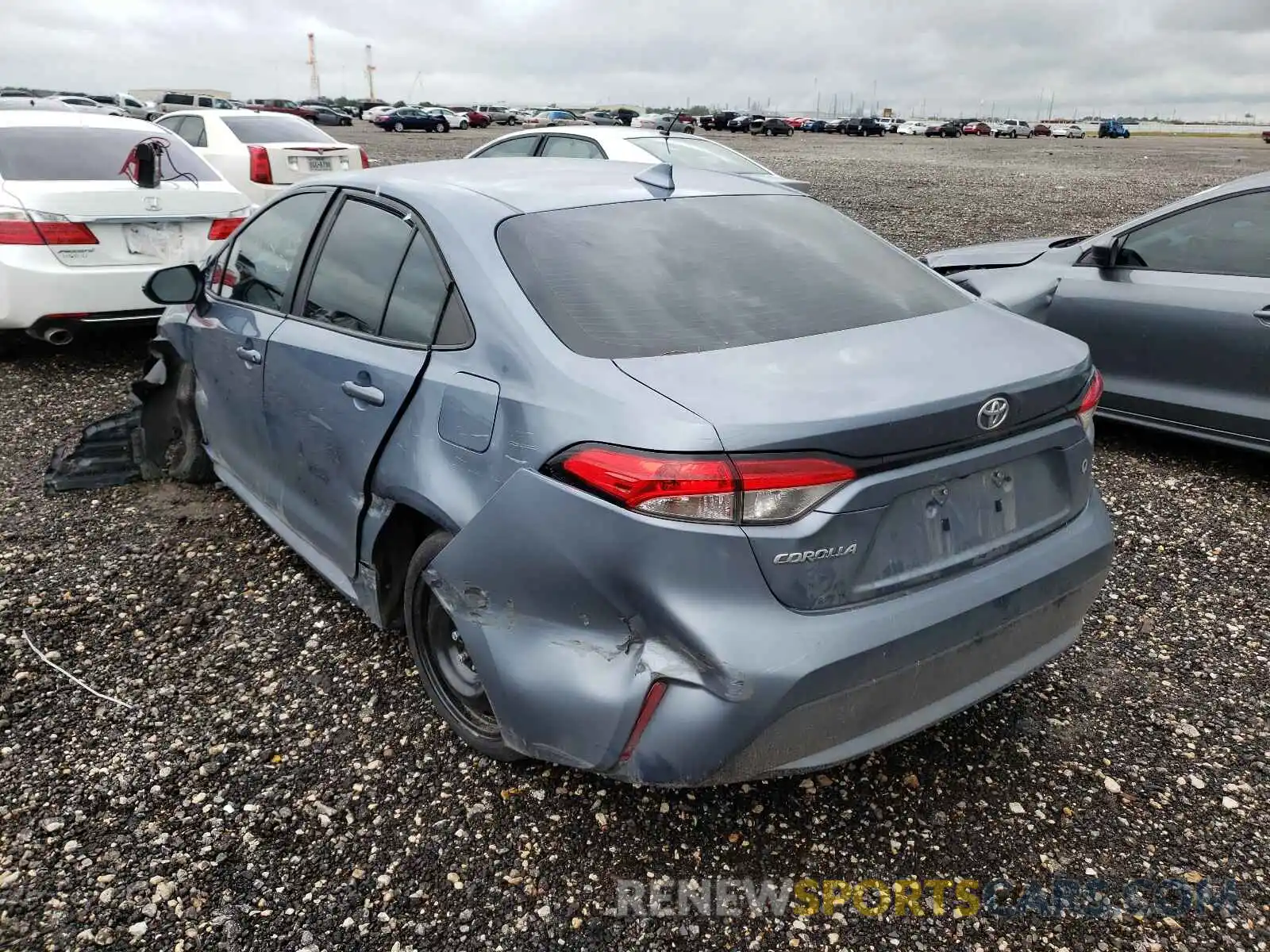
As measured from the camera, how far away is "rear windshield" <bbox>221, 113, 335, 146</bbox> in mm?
10438

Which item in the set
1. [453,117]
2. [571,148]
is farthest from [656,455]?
[453,117]

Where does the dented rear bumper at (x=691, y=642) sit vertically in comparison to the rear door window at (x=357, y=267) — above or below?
below

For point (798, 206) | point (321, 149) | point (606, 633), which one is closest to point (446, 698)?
point (606, 633)

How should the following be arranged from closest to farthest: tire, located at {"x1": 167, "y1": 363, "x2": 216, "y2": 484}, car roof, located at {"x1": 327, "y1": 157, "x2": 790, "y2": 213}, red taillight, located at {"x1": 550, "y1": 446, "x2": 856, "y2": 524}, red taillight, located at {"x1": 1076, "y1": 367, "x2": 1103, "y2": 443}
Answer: red taillight, located at {"x1": 550, "y1": 446, "x2": 856, "y2": 524} < red taillight, located at {"x1": 1076, "y1": 367, "x2": 1103, "y2": 443} < car roof, located at {"x1": 327, "y1": 157, "x2": 790, "y2": 213} < tire, located at {"x1": 167, "y1": 363, "x2": 216, "y2": 484}

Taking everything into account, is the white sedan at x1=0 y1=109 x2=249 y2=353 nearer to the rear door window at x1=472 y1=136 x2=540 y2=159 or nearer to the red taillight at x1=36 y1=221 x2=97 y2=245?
the red taillight at x1=36 y1=221 x2=97 y2=245

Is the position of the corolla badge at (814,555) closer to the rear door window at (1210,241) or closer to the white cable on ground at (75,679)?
the white cable on ground at (75,679)

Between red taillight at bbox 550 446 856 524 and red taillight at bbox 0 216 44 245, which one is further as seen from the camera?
red taillight at bbox 0 216 44 245

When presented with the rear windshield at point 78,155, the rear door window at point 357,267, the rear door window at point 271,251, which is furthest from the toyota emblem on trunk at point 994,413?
the rear windshield at point 78,155

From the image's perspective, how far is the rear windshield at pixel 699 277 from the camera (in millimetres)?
2404

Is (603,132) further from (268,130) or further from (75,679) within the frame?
(75,679)

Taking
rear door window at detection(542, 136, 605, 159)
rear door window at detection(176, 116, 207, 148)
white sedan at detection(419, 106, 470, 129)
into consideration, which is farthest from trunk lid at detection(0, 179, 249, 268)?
white sedan at detection(419, 106, 470, 129)

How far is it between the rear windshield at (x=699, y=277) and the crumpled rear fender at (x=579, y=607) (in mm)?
443

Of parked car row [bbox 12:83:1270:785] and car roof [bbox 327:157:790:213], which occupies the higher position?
car roof [bbox 327:157:790:213]

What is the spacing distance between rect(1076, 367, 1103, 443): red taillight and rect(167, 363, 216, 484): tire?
366cm
